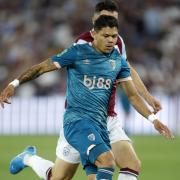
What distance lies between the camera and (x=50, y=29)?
21.8 meters

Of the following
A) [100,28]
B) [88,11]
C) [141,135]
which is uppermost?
[88,11]

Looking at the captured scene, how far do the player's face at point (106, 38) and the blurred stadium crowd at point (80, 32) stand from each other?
12243 mm

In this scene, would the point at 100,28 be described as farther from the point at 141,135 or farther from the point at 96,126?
the point at 141,135

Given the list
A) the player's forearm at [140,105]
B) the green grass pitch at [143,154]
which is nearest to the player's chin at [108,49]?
the player's forearm at [140,105]

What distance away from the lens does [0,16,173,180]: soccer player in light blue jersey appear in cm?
836

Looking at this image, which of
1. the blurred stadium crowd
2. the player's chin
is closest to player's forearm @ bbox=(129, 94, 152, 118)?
the player's chin

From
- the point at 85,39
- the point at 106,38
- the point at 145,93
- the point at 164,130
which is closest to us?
the point at 164,130

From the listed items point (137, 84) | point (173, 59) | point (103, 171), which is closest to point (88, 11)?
point (173, 59)

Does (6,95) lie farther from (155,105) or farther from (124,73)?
(155,105)

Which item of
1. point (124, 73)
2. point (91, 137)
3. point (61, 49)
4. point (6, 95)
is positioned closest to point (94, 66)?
point (124, 73)

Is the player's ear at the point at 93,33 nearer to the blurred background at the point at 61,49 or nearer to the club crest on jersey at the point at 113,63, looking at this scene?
the club crest on jersey at the point at 113,63

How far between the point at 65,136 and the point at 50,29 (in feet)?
43.6

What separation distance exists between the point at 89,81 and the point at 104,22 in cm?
65

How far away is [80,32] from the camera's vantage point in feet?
70.0
